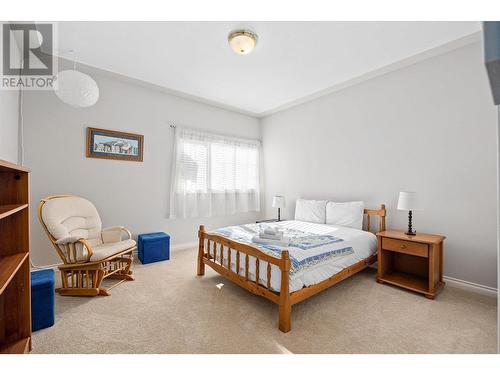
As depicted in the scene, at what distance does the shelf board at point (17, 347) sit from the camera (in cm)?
145

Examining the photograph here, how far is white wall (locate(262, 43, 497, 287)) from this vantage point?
97.0 inches

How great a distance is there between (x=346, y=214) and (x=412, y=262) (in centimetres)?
95

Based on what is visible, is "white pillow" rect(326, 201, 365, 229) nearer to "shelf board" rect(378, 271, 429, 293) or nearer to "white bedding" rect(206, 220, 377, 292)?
"white bedding" rect(206, 220, 377, 292)

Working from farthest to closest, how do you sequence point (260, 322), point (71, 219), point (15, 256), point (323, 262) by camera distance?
point (71, 219), point (323, 262), point (260, 322), point (15, 256)

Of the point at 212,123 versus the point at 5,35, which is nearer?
the point at 5,35

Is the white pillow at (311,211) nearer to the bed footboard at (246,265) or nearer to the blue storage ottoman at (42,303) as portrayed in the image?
the bed footboard at (246,265)

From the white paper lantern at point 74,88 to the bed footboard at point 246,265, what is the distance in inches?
77.5

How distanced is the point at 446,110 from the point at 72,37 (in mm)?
4276

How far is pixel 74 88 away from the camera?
2408mm

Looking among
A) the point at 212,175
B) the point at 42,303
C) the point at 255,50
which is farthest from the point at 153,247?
the point at 255,50

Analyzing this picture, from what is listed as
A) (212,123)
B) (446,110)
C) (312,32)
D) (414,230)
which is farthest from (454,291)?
(212,123)

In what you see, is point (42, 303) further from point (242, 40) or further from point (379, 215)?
point (379, 215)
